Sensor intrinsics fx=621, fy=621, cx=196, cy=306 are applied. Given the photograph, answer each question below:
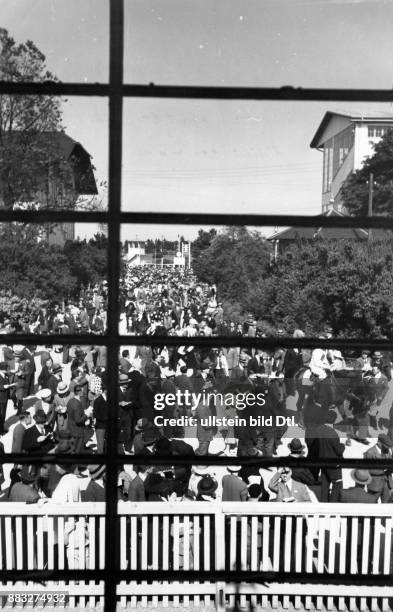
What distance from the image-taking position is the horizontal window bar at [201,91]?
167 centimetres

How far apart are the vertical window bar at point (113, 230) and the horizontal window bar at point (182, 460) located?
0.05 meters

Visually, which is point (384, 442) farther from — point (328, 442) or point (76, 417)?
point (76, 417)

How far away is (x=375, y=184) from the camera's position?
6.76ft

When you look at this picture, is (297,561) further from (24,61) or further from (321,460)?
(24,61)

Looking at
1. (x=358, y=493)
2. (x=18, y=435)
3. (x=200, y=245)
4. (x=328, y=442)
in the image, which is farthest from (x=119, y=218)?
(x=358, y=493)

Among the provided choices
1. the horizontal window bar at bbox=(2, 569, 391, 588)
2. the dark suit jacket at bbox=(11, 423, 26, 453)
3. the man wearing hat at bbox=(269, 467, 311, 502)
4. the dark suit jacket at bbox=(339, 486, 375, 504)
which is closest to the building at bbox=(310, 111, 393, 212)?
the horizontal window bar at bbox=(2, 569, 391, 588)

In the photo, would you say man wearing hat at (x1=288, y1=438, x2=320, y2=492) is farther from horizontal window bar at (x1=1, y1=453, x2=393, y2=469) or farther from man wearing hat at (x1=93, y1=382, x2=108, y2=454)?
horizontal window bar at (x1=1, y1=453, x2=393, y2=469)

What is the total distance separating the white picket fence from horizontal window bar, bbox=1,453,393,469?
546 millimetres

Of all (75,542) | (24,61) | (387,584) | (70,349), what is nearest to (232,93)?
(24,61)

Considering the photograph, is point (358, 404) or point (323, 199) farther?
point (358, 404)

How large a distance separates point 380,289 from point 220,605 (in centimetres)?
142

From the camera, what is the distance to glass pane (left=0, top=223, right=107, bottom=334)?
1.86 meters

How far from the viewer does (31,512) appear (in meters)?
3.04

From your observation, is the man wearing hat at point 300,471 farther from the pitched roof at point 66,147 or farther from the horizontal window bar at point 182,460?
the pitched roof at point 66,147
